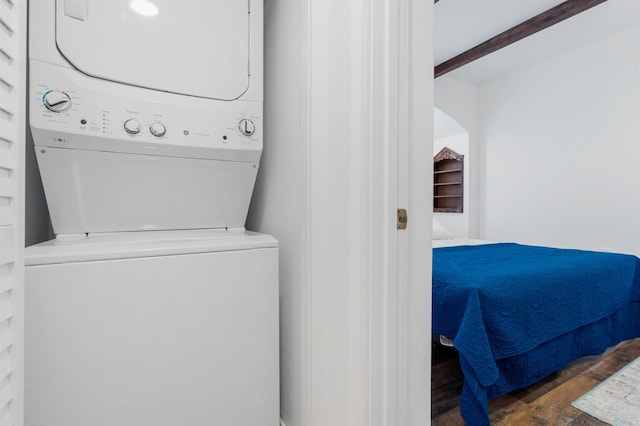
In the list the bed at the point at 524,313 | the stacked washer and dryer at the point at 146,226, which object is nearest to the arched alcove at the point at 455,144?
the bed at the point at 524,313

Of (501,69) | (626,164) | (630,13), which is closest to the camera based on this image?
(630,13)

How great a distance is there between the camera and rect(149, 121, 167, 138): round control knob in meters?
1.06

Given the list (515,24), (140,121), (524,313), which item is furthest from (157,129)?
(515,24)

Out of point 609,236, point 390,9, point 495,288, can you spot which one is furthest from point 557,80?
point 390,9

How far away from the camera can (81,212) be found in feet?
3.52

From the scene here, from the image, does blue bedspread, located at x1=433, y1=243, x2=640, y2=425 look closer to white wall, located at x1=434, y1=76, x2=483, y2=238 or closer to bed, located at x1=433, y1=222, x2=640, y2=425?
bed, located at x1=433, y1=222, x2=640, y2=425

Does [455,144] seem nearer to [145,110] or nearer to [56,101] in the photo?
[145,110]

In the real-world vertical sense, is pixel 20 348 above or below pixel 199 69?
below

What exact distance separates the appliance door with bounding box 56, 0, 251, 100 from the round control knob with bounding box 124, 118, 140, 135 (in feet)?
0.38

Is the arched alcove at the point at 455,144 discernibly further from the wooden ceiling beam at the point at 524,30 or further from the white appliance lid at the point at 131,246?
the white appliance lid at the point at 131,246

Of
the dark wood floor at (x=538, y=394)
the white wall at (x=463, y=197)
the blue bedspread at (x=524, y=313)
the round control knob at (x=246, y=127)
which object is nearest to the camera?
the round control knob at (x=246, y=127)

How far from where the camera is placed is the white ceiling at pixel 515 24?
3.02 meters

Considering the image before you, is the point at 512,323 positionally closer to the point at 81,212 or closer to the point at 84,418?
the point at 84,418

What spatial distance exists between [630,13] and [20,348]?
476cm
